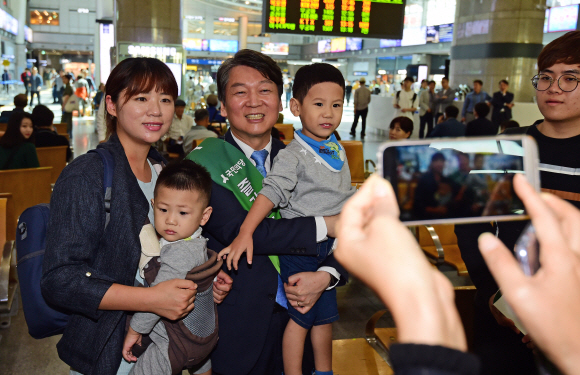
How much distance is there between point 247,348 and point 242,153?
0.73 m

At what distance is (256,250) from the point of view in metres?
1.56

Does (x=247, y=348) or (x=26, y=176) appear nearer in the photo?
(x=247, y=348)

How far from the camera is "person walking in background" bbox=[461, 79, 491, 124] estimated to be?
1144 cm

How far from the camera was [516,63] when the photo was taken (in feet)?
40.7

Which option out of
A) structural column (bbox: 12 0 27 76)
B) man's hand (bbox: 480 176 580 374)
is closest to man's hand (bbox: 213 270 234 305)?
man's hand (bbox: 480 176 580 374)

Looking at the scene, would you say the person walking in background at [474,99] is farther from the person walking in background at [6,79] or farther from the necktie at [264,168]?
the person walking in background at [6,79]

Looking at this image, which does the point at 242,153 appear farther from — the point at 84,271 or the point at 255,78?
the point at 84,271

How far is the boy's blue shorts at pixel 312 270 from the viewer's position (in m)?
1.74

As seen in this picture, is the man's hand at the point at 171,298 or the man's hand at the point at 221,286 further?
the man's hand at the point at 221,286

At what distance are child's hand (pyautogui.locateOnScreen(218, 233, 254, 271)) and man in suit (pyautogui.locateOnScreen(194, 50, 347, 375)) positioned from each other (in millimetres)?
45

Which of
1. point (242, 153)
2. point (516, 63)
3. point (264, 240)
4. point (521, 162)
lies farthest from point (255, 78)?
point (516, 63)

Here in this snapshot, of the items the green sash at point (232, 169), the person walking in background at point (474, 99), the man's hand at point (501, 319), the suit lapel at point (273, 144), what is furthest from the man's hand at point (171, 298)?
the person walking in background at point (474, 99)

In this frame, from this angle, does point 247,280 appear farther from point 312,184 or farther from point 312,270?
point 312,184

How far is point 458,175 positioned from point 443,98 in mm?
13526
